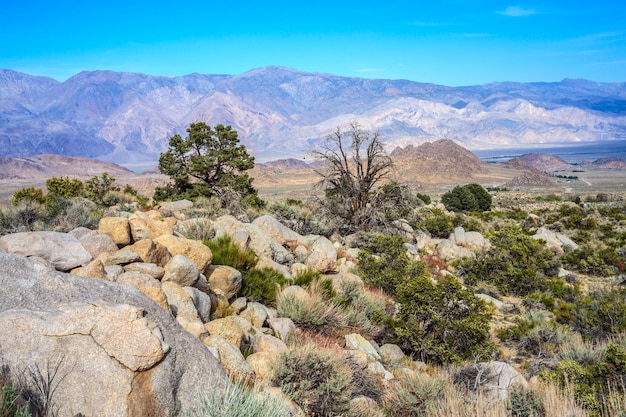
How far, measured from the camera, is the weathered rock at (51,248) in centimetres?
625

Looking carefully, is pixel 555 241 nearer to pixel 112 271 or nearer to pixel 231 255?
pixel 231 255

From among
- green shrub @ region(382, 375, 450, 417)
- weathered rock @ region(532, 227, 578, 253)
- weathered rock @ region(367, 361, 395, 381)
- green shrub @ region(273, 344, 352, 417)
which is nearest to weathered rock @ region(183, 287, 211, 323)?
green shrub @ region(273, 344, 352, 417)

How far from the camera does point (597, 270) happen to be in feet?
57.0

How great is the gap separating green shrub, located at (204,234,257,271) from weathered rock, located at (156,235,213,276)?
37.2 inches

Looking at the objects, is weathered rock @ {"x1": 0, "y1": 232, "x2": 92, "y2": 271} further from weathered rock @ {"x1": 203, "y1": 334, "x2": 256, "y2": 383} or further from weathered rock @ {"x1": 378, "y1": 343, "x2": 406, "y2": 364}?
weathered rock @ {"x1": 378, "y1": 343, "x2": 406, "y2": 364}

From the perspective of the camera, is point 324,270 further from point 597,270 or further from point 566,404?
point 597,270

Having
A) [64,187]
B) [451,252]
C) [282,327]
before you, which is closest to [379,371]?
[282,327]

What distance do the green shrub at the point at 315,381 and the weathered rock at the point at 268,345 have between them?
1.58 ft

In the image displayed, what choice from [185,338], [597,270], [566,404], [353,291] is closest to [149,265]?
[185,338]

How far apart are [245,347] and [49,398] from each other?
2530 millimetres

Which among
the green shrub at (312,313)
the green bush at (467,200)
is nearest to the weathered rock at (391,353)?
the green shrub at (312,313)

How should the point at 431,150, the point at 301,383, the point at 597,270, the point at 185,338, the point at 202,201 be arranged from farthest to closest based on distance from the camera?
the point at 431,150 < the point at 202,201 < the point at 597,270 < the point at 301,383 < the point at 185,338

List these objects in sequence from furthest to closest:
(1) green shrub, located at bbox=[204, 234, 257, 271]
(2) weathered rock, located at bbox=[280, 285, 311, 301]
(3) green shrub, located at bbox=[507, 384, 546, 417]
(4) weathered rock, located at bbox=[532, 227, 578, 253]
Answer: (4) weathered rock, located at bbox=[532, 227, 578, 253], (1) green shrub, located at bbox=[204, 234, 257, 271], (2) weathered rock, located at bbox=[280, 285, 311, 301], (3) green shrub, located at bbox=[507, 384, 546, 417]

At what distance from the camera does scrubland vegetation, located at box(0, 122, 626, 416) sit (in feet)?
15.7
